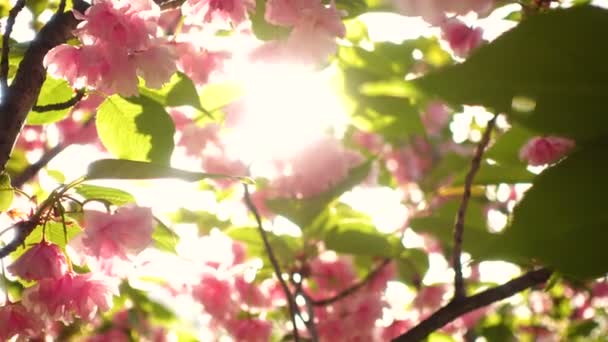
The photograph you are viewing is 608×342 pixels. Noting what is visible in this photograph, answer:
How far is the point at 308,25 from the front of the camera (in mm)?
1616

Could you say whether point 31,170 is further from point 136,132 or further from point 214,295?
point 214,295

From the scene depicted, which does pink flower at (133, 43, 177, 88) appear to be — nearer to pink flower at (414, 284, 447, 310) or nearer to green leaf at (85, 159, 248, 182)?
green leaf at (85, 159, 248, 182)

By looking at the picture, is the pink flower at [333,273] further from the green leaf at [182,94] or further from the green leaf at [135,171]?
the green leaf at [135,171]

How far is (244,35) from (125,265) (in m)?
0.93

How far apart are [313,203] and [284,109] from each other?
43 centimetres

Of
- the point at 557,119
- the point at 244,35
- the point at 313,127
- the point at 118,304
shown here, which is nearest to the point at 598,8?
the point at 557,119

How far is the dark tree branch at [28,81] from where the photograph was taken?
47.3 inches

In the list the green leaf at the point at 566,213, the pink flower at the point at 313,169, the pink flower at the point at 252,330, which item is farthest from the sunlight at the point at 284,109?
the green leaf at the point at 566,213

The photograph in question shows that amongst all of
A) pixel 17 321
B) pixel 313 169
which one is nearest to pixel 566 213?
pixel 17 321

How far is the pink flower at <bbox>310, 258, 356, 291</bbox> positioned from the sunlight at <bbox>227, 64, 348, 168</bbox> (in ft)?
1.66

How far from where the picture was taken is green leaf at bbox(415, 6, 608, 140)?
488 millimetres

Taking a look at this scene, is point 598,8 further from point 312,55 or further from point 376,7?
point 376,7

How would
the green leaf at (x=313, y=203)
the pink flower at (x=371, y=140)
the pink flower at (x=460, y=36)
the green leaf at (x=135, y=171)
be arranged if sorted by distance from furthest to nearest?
the pink flower at (x=371, y=140)
the green leaf at (x=313, y=203)
the pink flower at (x=460, y=36)
the green leaf at (x=135, y=171)

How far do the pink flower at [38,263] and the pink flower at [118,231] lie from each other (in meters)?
0.07
